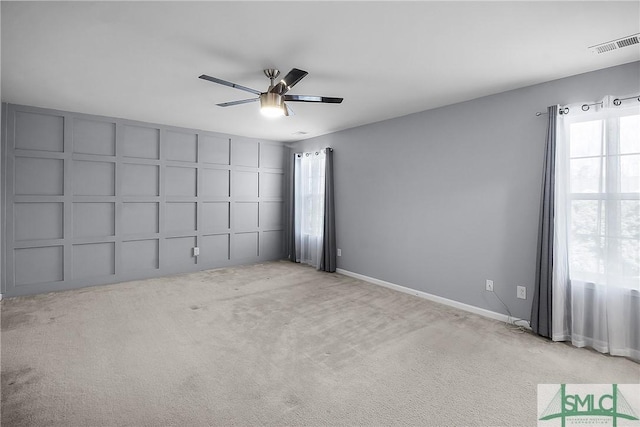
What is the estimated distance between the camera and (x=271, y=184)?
21.0 feet

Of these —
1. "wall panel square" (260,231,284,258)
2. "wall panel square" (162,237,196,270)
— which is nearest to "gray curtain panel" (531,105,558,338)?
"wall panel square" (260,231,284,258)

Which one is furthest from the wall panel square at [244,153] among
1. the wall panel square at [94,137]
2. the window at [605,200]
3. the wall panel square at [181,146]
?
the window at [605,200]

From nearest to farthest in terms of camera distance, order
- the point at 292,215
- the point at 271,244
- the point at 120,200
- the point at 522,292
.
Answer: the point at 522,292 < the point at 120,200 < the point at 292,215 < the point at 271,244

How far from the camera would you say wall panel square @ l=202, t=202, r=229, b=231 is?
5531mm

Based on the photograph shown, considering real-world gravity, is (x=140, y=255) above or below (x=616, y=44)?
below

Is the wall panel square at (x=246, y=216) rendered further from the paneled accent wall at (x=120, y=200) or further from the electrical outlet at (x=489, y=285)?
the electrical outlet at (x=489, y=285)

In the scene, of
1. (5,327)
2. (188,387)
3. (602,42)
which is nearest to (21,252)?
(5,327)

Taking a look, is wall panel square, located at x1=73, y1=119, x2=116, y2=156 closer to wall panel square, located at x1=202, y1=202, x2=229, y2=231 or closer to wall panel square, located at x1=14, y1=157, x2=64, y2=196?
wall panel square, located at x1=14, y1=157, x2=64, y2=196

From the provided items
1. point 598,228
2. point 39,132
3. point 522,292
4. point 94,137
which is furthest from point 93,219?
point 598,228

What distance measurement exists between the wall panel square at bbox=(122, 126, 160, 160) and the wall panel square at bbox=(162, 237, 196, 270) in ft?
4.67

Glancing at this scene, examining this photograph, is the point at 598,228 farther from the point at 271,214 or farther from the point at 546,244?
the point at 271,214

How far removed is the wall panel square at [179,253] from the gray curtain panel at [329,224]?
2.31 m

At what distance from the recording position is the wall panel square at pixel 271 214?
6301 millimetres

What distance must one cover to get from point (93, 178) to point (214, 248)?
2130 millimetres
